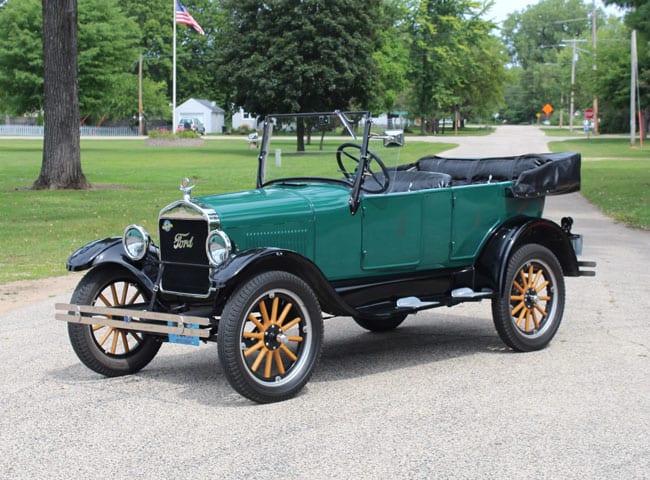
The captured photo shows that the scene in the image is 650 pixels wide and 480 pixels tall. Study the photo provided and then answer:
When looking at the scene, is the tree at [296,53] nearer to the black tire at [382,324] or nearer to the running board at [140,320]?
the black tire at [382,324]

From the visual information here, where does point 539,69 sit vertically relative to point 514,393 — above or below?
above

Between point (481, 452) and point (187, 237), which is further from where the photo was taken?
point (187, 237)

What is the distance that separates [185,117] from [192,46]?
7497mm

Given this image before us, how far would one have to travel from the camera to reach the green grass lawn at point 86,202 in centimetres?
1321

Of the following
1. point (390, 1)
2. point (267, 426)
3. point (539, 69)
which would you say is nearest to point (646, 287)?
point (267, 426)

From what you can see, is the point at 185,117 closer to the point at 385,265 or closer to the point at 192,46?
the point at 192,46

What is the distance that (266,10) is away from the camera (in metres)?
48.0

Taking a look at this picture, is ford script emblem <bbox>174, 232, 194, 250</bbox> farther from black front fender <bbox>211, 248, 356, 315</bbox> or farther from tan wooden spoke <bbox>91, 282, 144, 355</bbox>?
tan wooden spoke <bbox>91, 282, 144, 355</bbox>

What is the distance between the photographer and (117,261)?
640cm

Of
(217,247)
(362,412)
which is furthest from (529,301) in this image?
(217,247)

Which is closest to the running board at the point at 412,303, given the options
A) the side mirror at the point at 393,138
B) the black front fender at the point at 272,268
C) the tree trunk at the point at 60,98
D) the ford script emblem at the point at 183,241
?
the black front fender at the point at 272,268

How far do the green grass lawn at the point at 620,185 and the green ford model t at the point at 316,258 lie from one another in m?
9.83

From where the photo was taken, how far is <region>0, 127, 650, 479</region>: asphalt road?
15.5 feet

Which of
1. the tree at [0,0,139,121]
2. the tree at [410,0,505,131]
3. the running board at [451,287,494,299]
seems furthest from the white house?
the running board at [451,287,494,299]
